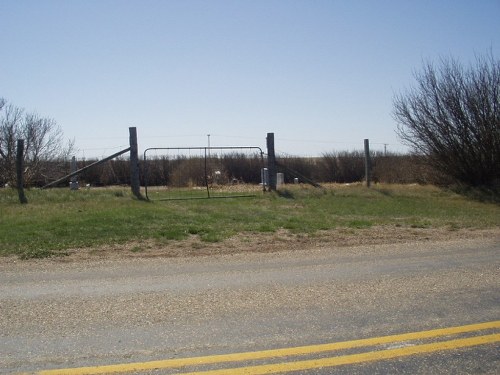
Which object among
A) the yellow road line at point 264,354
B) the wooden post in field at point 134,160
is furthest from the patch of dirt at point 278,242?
the wooden post in field at point 134,160

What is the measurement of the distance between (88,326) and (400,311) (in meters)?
3.21

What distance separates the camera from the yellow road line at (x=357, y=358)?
Result: 12.4ft

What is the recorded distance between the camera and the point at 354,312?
5070 millimetres

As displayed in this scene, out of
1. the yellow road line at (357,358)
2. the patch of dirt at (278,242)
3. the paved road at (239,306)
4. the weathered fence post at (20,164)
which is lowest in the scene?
the yellow road line at (357,358)

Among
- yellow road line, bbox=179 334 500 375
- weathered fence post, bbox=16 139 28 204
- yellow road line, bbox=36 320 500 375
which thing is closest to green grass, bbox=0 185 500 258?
weathered fence post, bbox=16 139 28 204

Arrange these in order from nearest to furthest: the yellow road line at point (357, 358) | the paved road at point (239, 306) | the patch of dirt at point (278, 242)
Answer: the yellow road line at point (357, 358) < the paved road at point (239, 306) < the patch of dirt at point (278, 242)

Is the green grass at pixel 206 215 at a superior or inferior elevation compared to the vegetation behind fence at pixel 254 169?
inferior

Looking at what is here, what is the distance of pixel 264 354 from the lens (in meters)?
4.06

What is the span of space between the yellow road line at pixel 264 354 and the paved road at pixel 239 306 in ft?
0.25

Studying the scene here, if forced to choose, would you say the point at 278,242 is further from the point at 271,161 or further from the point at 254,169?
the point at 254,169

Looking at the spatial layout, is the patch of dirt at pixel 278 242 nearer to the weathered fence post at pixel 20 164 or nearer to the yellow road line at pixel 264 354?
the yellow road line at pixel 264 354

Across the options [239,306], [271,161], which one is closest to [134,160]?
[271,161]

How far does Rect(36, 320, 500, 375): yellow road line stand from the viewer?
3.83 m

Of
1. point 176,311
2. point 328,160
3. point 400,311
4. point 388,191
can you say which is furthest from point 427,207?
point 328,160
